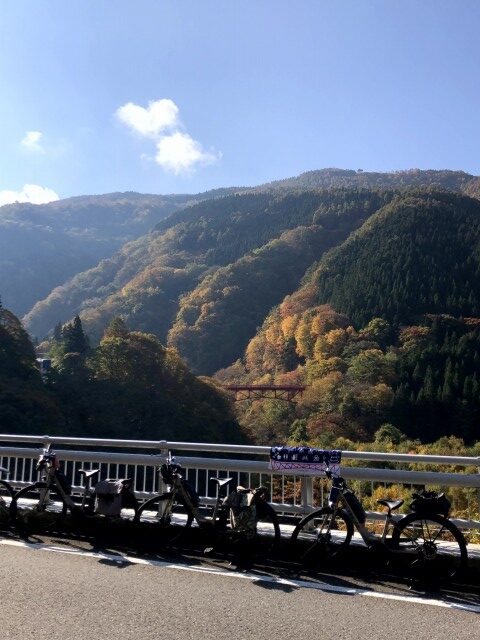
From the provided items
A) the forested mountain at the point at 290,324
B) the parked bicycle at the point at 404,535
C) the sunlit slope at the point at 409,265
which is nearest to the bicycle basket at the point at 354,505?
the parked bicycle at the point at 404,535

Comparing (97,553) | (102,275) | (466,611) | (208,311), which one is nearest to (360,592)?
(466,611)

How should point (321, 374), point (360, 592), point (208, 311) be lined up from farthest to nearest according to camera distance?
point (208, 311) → point (321, 374) → point (360, 592)

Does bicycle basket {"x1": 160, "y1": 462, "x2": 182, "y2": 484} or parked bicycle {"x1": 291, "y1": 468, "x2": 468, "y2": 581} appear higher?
bicycle basket {"x1": 160, "y1": 462, "x2": 182, "y2": 484}

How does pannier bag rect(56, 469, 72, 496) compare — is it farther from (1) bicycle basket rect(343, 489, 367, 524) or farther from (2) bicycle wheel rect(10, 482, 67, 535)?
(1) bicycle basket rect(343, 489, 367, 524)

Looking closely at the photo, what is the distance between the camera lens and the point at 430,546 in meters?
5.64

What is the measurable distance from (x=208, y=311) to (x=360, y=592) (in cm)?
10356

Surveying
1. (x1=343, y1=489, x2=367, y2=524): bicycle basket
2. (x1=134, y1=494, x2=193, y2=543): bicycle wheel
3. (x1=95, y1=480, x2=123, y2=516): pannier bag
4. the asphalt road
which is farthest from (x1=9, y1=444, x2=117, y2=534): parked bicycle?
(x1=343, y1=489, x2=367, y2=524): bicycle basket

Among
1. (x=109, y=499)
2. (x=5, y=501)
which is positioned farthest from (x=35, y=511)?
(x=109, y=499)

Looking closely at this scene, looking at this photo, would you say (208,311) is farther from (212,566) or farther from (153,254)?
(212,566)

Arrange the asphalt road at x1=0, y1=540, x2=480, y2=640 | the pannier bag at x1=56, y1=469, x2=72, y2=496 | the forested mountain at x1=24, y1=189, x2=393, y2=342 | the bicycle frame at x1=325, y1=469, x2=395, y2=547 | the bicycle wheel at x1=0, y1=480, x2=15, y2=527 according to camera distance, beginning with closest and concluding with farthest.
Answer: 1. the asphalt road at x1=0, y1=540, x2=480, y2=640
2. the bicycle frame at x1=325, y1=469, x2=395, y2=547
3. the pannier bag at x1=56, y1=469, x2=72, y2=496
4. the bicycle wheel at x1=0, y1=480, x2=15, y2=527
5. the forested mountain at x1=24, y1=189, x2=393, y2=342

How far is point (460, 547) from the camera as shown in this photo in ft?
18.5

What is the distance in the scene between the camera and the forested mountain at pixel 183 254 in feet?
387

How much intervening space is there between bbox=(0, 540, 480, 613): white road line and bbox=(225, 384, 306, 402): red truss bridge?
6677cm

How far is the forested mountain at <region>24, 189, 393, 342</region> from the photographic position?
387 ft
